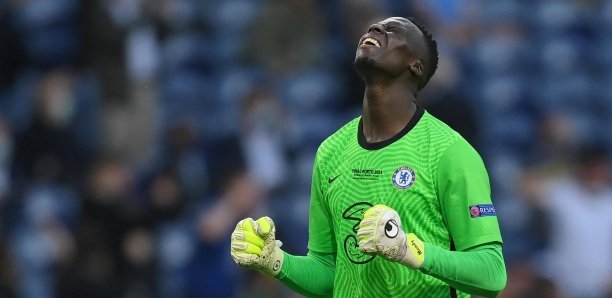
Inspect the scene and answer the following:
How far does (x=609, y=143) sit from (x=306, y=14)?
2996mm

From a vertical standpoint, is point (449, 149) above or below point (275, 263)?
above

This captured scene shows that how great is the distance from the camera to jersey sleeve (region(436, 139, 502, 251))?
4066 mm

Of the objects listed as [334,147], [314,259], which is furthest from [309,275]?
[334,147]

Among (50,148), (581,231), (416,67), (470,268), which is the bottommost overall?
(581,231)

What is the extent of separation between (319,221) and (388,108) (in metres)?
0.50

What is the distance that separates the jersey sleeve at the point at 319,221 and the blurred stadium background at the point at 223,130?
4.67 m

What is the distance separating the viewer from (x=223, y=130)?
1037 centimetres

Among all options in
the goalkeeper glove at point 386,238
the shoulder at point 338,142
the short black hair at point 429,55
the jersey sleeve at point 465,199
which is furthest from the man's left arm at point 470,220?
the shoulder at point 338,142

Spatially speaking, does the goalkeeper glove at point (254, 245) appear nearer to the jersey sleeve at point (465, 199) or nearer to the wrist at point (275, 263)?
the wrist at point (275, 263)

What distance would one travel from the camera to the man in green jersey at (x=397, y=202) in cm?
404

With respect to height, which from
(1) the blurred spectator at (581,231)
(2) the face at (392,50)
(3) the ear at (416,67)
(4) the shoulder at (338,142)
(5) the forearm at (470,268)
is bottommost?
(1) the blurred spectator at (581,231)

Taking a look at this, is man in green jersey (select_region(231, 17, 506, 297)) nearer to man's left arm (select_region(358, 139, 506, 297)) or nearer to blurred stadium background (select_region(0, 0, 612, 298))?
man's left arm (select_region(358, 139, 506, 297))

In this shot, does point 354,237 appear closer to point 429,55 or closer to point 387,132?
point 387,132

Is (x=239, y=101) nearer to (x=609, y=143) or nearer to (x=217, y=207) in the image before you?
(x=217, y=207)
